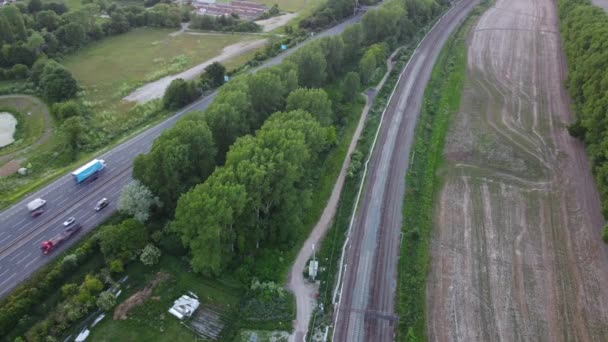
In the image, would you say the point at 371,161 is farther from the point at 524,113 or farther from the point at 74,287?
the point at 74,287

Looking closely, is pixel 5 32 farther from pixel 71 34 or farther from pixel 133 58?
pixel 133 58

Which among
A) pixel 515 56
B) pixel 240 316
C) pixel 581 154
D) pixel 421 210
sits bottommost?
pixel 240 316

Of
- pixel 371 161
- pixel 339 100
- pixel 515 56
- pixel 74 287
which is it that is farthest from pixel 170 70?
pixel 515 56

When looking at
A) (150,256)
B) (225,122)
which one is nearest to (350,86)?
(225,122)

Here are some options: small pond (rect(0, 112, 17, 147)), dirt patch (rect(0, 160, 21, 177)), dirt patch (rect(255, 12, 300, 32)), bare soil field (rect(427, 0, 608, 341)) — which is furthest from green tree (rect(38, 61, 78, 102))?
bare soil field (rect(427, 0, 608, 341))

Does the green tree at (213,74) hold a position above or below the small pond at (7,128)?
above

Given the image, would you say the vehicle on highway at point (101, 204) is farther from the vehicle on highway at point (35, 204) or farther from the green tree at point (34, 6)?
the green tree at point (34, 6)

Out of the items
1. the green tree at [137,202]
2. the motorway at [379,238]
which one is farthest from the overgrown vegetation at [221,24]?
the green tree at [137,202]
